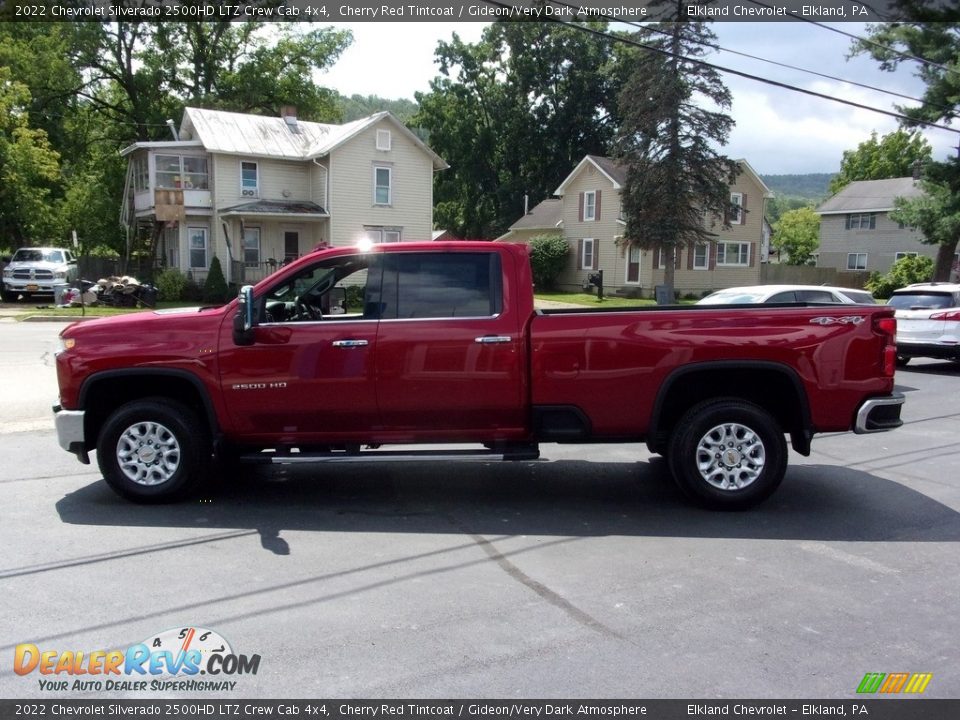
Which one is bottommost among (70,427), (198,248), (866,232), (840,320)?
(70,427)

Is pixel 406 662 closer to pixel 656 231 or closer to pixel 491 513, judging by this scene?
pixel 491 513

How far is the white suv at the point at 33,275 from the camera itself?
97.5 feet

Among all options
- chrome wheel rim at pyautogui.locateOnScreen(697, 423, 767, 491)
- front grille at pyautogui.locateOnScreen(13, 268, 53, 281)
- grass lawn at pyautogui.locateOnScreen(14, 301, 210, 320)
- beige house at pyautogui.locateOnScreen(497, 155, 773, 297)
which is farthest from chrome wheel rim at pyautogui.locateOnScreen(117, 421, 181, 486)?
A: beige house at pyautogui.locateOnScreen(497, 155, 773, 297)

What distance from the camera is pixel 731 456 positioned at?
20.5ft

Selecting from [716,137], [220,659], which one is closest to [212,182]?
[716,137]

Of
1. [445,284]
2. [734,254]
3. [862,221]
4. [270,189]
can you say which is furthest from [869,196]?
[445,284]

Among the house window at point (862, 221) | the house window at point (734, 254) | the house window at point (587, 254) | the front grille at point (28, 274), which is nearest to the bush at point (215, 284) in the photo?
the front grille at point (28, 274)

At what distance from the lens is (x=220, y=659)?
12.6ft

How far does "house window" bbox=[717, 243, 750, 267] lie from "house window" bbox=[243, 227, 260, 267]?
24111mm

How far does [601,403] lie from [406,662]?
2.92 metres

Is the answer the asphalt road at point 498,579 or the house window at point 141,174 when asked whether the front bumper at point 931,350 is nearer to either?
the asphalt road at point 498,579

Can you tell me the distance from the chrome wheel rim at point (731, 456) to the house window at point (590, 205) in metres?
37.6

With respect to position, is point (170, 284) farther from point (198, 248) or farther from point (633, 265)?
point (633, 265)

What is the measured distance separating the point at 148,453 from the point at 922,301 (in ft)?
47.6
